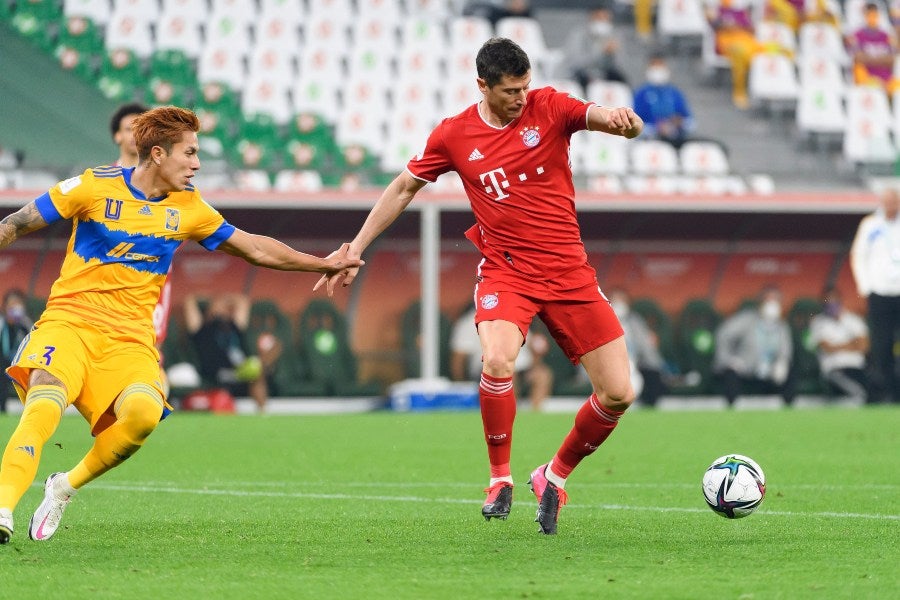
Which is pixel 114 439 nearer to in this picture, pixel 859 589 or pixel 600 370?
pixel 600 370

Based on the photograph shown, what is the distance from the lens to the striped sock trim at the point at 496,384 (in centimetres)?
692

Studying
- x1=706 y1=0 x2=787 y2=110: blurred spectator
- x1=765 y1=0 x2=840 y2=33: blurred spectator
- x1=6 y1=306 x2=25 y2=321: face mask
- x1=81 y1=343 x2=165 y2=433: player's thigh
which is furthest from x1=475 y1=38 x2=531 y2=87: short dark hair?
x1=765 y1=0 x2=840 y2=33: blurred spectator

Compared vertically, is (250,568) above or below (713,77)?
below

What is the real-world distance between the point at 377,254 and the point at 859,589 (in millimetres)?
15200

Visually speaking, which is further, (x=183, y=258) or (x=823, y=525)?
(x=183, y=258)

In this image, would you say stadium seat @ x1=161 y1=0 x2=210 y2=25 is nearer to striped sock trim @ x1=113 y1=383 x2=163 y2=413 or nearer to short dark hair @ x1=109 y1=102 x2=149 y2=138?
short dark hair @ x1=109 y1=102 x2=149 y2=138

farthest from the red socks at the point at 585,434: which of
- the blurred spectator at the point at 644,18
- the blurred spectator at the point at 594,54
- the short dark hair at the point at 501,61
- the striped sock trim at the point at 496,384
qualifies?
the blurred spectator at the point at 644,18

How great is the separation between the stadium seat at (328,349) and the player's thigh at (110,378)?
12.7 metres

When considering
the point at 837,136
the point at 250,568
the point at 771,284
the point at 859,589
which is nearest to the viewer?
the point at 859,589

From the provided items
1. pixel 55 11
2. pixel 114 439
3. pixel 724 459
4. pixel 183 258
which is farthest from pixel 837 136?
pixel 114 439

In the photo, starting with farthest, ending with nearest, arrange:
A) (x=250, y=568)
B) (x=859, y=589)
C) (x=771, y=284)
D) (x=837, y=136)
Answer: (x=837, y=136) < (x=771, y=284) < (x=250, y=568) < (x=859, y=589)

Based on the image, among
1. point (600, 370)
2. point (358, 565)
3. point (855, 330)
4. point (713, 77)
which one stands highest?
point (713, 77)

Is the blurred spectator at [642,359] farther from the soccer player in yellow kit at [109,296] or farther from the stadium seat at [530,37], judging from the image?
the soccer player in yellow kit at [109,296]

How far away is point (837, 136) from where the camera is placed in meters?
23.0
